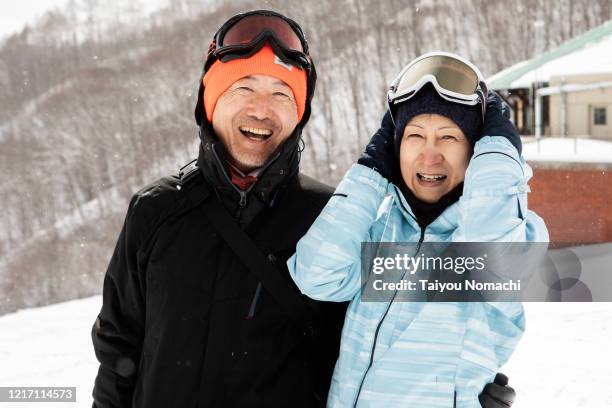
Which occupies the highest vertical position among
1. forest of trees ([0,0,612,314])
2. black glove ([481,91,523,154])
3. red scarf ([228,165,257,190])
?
black glove ([481,91,523,154])

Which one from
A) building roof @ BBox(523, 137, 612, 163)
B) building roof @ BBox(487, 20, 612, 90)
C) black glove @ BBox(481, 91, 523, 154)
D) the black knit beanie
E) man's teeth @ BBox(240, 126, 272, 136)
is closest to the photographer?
black glove @ BBox(481, 91, 523, 154)

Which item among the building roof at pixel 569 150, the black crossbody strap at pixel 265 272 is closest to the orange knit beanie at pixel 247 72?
the black crossbody strap at pixel 265 272

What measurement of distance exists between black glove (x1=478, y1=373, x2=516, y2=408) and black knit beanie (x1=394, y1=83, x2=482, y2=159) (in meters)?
0.79

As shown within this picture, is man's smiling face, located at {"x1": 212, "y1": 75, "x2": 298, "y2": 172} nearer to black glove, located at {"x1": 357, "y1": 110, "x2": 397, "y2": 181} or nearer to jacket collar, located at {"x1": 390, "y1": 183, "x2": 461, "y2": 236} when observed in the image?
black glove, located at {"x1": 357, "y1": 110, "x2": 397, "y2": 181}

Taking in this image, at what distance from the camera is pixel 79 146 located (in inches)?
1965

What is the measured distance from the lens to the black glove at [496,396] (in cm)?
177

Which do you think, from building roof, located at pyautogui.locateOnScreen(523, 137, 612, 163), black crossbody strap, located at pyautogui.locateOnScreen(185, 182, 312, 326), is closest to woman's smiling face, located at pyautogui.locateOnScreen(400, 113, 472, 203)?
black crossbody strap, located at pyautogui.locateOnScreen(185, 182, 312, 326)

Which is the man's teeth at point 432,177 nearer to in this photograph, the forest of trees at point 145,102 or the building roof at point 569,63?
the building roof at point 569,63

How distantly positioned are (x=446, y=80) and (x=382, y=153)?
336 mm

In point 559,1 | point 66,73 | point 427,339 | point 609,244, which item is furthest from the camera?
point 66,73

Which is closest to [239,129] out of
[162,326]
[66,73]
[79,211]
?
[162,326]

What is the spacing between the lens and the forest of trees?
1629 inches

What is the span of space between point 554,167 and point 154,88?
4461cm

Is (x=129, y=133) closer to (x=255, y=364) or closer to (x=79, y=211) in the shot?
(x=79, y=211)
